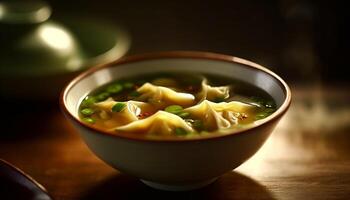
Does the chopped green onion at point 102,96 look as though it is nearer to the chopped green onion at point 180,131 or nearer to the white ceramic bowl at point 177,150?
the white ceramic bowl at point 177,150

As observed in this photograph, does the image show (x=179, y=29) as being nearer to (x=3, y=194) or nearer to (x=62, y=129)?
(x=62, y=129)

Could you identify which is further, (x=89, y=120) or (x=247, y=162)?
(x=247, y=162)

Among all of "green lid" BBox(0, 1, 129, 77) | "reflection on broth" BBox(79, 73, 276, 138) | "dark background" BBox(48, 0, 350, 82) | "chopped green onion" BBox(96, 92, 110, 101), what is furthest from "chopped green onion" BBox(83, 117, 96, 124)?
"dark background" BBox(48, 0, 350, 82)

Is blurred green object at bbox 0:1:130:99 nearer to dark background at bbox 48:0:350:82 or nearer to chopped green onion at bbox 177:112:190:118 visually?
dark background at bbox 48:0:350:82

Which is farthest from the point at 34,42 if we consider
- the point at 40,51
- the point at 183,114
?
the point at 183,114

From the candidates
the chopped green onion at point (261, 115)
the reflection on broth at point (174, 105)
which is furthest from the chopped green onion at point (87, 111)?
the chopped green onion at point (261, 115)

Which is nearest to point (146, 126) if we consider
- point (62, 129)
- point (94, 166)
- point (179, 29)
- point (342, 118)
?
point (94, 166)

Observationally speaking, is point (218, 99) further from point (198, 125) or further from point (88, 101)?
point (88, 101)
